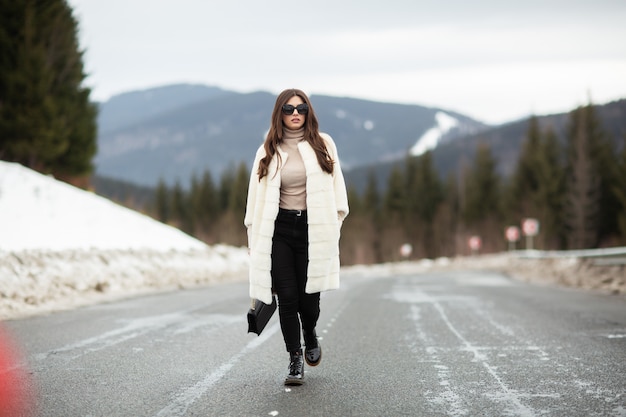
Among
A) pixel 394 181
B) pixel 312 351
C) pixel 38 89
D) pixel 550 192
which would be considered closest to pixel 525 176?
pixel 550 192

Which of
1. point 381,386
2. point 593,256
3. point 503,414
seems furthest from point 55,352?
point 593,256

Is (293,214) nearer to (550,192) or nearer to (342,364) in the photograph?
(342,364)

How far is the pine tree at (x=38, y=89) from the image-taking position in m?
30.9

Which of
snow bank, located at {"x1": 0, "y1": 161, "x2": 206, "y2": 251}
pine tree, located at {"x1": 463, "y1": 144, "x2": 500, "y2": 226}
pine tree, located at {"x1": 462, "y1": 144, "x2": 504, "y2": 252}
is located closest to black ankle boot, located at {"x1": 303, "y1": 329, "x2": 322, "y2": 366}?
snow bank, located at {"x1": 0, "y1": 161, "x2": 206, "y2": 251}

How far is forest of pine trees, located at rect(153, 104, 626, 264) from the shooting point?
217 feet

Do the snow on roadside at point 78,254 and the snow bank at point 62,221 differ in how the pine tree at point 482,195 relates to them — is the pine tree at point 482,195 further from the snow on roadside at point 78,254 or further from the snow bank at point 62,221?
the snow bank at point 62,221

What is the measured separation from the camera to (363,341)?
8.69 meters

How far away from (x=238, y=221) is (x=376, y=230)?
78.0 feet

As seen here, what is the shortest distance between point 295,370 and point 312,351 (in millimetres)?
357

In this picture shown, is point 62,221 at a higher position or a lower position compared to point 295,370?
higher

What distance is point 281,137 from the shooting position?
5934 mm

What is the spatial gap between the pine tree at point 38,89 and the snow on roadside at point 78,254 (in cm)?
373

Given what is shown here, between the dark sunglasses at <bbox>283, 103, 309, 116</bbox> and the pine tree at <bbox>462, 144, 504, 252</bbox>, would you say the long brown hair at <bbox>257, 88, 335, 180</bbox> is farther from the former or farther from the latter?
the pine tree at <bbox>462, 144, 504, 252</bbox>

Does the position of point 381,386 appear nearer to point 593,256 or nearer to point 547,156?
point 593,256
